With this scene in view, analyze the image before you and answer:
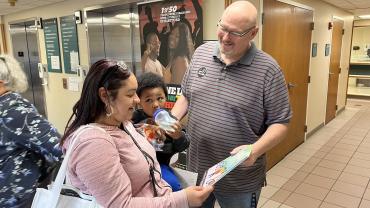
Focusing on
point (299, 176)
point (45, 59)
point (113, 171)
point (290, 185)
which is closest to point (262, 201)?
point (290, 185)

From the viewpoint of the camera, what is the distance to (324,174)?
369 centimetres

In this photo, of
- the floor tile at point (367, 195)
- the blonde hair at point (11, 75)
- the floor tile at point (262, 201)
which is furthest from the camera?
the floor tile at point (367, 195)

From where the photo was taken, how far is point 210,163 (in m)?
1.59

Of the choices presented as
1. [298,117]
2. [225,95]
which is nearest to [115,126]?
[225,95]

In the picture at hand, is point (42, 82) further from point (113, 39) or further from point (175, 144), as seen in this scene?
point (175, 144)

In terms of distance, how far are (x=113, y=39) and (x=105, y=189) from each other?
3.44 m

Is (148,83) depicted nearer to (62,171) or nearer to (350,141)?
(62,171)

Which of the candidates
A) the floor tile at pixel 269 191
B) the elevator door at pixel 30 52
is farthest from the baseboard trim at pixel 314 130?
the elevator door at pixel 30 52

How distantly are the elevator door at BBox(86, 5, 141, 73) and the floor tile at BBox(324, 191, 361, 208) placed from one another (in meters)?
2.76

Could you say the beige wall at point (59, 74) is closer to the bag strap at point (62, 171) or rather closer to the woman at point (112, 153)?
the woman at point (112, 153)

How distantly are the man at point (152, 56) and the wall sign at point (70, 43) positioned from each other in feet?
5.19

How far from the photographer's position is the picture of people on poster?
2902 millimetres

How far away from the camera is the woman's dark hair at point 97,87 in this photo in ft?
3.22

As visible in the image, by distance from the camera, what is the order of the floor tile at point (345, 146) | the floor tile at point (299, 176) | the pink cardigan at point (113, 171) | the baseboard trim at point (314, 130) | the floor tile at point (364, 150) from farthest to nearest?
the baseboard trim at point (314, 130), the floor tile at point (345, 146), the floor tile at point (364, 150), the floor tile at point (299, 176), the pink cardigan at point (113, 171)
